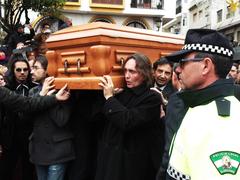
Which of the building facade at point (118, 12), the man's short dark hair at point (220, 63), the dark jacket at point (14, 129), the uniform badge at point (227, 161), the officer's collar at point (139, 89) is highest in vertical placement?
the building facade at point (118, 12)

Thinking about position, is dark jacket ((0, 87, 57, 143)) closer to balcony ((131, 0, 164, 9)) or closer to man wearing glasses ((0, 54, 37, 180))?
man wearing glasses ((0, 54, 37, 180))

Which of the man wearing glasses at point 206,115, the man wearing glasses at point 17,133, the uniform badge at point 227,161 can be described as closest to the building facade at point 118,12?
the man wearing glasses at point 17,133

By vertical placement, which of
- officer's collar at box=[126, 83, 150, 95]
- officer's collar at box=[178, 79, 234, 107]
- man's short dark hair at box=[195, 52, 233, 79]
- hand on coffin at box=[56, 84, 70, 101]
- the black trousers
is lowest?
the black trousers

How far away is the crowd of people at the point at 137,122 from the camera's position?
153 centimetres

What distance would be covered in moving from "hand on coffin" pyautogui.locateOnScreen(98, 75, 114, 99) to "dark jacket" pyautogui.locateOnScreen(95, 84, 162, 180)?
0.05m

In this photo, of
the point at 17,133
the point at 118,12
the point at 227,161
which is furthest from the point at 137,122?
the point at 118,12

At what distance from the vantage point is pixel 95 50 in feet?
9.50

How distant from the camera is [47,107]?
3.41 m

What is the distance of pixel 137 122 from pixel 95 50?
2.04 ft

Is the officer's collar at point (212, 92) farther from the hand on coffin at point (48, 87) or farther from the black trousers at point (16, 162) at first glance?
the black trousers at point (16, 162)

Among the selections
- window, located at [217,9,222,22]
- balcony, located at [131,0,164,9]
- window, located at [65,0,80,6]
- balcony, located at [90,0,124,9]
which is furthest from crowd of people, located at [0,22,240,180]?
window, located at [217,9,222,22]

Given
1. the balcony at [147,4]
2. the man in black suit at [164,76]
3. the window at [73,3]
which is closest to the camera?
the man in black suit at [164,76]

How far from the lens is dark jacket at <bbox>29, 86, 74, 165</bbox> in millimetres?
3396

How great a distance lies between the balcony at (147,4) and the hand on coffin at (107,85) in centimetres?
2436
